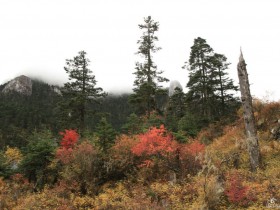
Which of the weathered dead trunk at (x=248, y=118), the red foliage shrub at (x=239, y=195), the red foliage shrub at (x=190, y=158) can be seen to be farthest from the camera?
the red foliage shrub at (x=190, y=158)

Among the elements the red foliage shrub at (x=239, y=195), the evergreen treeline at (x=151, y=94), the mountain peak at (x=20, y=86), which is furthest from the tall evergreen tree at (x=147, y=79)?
the mountain peak at (x=20, y=86)

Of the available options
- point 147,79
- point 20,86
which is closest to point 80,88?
point 147,79

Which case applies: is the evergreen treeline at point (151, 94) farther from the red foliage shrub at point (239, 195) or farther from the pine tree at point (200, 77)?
the red foliage shrub at point (239, 195)

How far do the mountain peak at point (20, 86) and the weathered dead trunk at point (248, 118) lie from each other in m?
105

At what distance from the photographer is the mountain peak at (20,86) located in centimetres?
10906

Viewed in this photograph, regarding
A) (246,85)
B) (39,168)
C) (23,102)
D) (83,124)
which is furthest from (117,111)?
(246,85)

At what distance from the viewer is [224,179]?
12.8 metres

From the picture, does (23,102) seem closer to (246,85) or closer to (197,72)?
(197,72)

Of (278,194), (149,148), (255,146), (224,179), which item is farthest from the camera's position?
(149,148)

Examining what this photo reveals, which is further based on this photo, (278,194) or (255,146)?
(255,146)

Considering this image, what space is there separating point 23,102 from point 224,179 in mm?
91305

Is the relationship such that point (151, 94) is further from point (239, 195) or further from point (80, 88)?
Result: point (239, 195)

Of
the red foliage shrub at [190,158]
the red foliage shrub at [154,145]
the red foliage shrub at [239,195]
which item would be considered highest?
the red foliage shrub at [154,145]

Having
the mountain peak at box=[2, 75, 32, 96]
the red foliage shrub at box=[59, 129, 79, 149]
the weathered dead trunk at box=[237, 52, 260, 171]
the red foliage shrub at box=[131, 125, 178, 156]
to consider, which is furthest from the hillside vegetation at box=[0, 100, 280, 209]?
the mountain peak at box=[2, 75, 32, 96]
